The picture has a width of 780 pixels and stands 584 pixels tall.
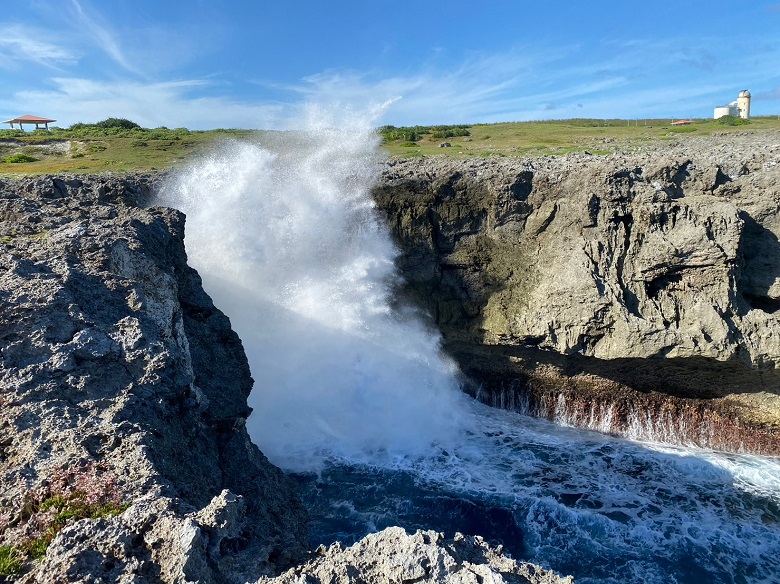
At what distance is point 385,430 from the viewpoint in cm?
1667

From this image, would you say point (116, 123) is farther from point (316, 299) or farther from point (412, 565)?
point (412, 565)

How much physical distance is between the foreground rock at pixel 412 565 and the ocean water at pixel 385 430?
757 centimetres

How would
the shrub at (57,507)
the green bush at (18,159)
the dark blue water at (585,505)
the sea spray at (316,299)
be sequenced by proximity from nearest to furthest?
the shrub at (57,507) → the dark blue water at (585,505) → the sea spray at (316,299) → the green bush at (18,159)

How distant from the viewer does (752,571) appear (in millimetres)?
Answer: 11266

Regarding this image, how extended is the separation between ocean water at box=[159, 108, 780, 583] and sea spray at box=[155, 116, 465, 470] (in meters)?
0.06

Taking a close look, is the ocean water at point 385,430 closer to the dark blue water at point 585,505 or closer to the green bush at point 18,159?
the dark blue water at point 585,505

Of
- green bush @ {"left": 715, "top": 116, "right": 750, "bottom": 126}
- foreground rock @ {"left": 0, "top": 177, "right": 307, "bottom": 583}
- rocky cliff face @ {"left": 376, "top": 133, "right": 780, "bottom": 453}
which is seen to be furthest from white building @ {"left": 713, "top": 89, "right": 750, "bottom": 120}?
foreground rock @ {"left": 0, "top": 177, "right": 307, "bottom": 583}

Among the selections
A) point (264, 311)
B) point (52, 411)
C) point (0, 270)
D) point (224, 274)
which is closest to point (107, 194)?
point (224, 274)

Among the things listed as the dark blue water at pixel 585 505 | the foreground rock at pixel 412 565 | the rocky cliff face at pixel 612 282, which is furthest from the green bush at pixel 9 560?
the rocky cliff face at pixel 612 282

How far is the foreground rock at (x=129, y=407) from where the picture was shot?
16.1 ft

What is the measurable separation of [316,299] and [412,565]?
49.7 ft

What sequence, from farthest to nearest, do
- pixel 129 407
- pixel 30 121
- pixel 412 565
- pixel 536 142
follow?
pixel 30 121 < pixel 536 142 < pixel 129 407 < pixel 412 565

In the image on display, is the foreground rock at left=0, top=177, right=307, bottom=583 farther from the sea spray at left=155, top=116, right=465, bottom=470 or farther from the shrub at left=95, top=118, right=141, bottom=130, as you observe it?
the shrub at left=95, top=118, right=141, bottom=130

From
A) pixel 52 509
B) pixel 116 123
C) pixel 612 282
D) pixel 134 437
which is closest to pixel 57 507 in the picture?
pixel 52 509
